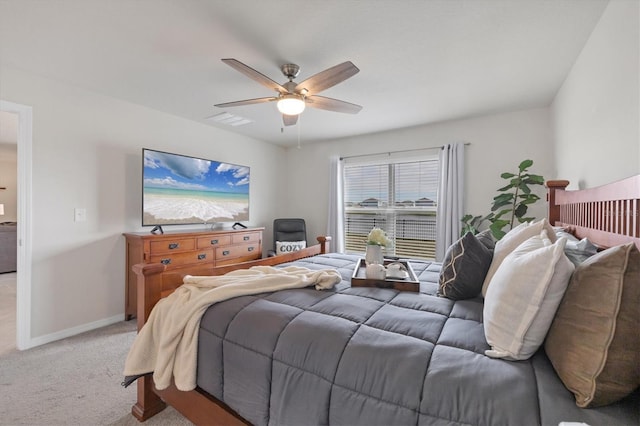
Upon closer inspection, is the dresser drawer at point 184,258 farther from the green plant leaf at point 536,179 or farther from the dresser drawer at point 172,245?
the green plant leaf at point 536,179

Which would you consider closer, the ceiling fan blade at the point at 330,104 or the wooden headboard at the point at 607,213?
the wooden headboard at the point at 607,213

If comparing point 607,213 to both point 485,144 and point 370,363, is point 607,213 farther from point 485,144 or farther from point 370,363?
point 485,144

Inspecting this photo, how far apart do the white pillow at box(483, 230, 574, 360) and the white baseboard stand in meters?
3.53

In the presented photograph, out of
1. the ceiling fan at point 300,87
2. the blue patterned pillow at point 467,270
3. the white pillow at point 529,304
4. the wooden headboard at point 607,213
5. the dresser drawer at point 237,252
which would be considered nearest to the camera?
the white pillow at point 529,304

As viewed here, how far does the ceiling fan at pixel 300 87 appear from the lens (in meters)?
1.85

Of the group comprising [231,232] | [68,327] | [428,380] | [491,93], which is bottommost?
[68,327]

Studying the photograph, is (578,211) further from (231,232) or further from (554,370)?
(231,232)

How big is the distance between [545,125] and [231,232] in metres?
4.05

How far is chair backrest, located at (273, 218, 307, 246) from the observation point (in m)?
4.56

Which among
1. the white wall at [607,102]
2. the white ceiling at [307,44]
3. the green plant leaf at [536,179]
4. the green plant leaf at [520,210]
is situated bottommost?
the green plant leaf at [520,210]

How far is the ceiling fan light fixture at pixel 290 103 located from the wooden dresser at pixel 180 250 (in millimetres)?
1916

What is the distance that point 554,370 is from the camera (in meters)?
0.87

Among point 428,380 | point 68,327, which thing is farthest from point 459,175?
point 68,327

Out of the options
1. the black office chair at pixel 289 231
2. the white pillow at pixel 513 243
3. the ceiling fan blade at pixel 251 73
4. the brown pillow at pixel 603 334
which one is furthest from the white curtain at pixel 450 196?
the brown pillow at pixel 603 334
